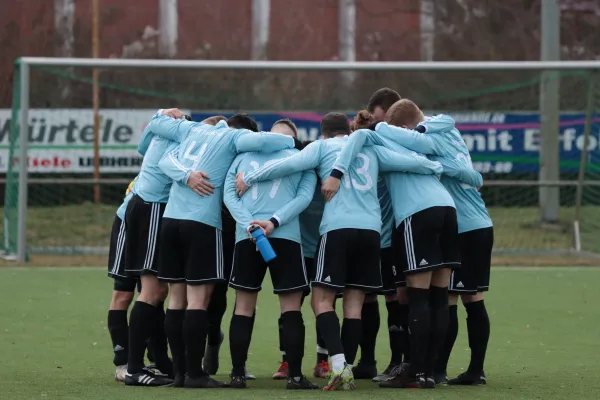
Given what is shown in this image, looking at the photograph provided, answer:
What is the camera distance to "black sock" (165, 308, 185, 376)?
25.2ft

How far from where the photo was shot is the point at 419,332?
24.8ft

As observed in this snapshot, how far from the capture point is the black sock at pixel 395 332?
8.32 metres

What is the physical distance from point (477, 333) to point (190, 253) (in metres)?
2.00

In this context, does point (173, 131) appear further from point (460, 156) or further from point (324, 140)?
point (460, 156)

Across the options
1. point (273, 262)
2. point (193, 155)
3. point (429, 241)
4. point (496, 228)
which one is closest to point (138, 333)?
point (273, 262)

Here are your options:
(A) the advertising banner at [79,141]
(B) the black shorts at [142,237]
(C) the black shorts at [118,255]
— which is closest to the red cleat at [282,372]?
(B) the black shorts at [142,237]

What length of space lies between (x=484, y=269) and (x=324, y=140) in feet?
4.51

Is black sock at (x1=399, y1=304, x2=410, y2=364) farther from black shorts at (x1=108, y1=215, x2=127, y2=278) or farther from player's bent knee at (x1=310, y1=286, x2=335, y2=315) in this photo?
black shorts at (x1=108, y1=215, x2=127, y2=278)

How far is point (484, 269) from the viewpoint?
8.02 meters

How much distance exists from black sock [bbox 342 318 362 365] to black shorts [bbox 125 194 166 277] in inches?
51.5

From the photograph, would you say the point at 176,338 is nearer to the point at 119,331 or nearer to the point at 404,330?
the point at 119,331

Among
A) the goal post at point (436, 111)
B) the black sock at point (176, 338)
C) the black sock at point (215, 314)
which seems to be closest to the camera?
the black sock at point (176, 338)

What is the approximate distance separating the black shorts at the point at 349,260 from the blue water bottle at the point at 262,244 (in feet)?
1.14

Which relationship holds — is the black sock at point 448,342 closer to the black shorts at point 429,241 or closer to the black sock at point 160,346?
the black shorts at point 429,241
